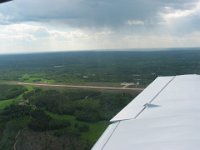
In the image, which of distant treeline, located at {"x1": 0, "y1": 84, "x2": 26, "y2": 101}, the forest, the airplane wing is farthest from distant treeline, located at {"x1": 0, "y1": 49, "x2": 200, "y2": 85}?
the airplane wing

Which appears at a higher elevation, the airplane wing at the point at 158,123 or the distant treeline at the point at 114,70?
the airplane wing at the point at 158,123

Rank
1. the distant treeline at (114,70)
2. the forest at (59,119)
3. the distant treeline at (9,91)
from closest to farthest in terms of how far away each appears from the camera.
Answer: the forest at (59,119) → the distant treeline at (9,91) → the distant treeline at (114,70)

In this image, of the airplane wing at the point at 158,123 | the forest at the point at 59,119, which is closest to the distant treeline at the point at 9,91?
the forest at the point at 59,119

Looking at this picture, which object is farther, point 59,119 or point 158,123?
point 59,119

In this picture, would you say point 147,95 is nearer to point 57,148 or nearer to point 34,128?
point 57,148

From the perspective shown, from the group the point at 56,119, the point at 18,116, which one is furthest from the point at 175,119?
the point at 18,116

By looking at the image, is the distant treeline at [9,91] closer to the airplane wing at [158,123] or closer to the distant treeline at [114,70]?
the distant treeline at [114,70]

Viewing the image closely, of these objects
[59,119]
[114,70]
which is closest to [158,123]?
[59,119]

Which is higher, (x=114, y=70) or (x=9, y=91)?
(x=114, y=70)

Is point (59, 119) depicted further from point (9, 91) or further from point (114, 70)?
point (114, 70)
